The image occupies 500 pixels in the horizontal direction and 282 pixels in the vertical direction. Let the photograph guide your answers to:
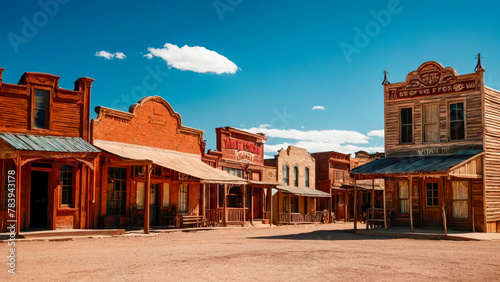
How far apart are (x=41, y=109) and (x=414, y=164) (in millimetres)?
14896

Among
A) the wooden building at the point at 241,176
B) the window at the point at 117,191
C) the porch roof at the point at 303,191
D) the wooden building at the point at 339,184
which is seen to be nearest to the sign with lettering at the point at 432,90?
the wooden building at the point at 241,176

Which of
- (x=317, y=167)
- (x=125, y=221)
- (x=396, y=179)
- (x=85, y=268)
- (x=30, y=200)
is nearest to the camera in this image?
(x=85, y=268)

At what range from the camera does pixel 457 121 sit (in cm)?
2248

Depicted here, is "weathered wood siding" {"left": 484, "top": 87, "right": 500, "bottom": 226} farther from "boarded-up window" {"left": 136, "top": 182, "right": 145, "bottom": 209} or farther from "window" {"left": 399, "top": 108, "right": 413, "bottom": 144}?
"boarded-up window" {"left": 136, "top": 182, "right": 145, "bottom": 209}

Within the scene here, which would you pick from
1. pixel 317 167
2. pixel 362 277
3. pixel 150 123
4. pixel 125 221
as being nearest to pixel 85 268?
pixel 362 277

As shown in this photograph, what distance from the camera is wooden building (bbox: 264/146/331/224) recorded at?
111 feet

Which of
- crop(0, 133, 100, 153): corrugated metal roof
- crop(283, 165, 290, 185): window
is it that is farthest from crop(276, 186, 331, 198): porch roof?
crop(0, 133, 100, 153): corrugated metal roof

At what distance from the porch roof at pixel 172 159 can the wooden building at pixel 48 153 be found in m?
1.25

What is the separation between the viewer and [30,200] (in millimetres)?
19422

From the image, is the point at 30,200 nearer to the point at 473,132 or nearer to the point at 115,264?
the point at 115,264

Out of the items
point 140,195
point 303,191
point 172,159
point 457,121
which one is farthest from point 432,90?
point 303,191

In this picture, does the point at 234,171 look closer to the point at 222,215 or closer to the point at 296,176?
the point at 222,215

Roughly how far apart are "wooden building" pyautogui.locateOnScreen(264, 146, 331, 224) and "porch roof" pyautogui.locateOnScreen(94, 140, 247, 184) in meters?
8.60

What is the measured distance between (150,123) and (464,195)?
1431 cm
